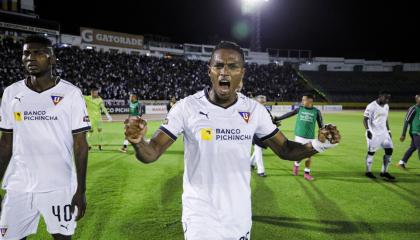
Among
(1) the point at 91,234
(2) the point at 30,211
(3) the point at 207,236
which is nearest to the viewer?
(3) the point at 207,236

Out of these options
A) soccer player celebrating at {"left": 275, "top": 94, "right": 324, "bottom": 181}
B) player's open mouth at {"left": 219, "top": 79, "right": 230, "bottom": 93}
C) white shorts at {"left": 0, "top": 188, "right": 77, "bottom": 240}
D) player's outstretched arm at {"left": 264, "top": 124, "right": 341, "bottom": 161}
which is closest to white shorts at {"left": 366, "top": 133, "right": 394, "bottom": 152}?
soccer player celebrating at {"left": 275, "top": 94, "right": 324, "bottom": 181}

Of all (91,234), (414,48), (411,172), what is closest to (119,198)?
(91,234)

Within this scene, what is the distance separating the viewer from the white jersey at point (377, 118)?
935 cm

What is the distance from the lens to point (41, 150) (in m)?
3.17

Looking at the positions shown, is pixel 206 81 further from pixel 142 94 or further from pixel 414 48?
pixel 414 48

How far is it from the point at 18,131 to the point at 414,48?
9807cm

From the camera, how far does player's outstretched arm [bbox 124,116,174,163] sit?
233cm

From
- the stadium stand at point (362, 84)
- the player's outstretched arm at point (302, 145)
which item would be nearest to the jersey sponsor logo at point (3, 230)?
the player's outstretched arm at point (302, 145)

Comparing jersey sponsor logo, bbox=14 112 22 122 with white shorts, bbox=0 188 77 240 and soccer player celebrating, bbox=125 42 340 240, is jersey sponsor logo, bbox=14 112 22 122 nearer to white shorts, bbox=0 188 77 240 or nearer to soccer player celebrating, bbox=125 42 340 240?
white shorts, bbox=0 188 77 240

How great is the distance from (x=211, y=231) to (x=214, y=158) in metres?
0.58

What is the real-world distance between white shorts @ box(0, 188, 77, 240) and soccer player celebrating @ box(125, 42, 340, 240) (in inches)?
47.4

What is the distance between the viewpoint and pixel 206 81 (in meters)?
48.6

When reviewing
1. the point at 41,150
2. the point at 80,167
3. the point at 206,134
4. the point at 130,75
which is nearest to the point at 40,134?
the point at 41,150

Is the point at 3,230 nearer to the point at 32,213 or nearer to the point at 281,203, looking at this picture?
the point at 32,213
